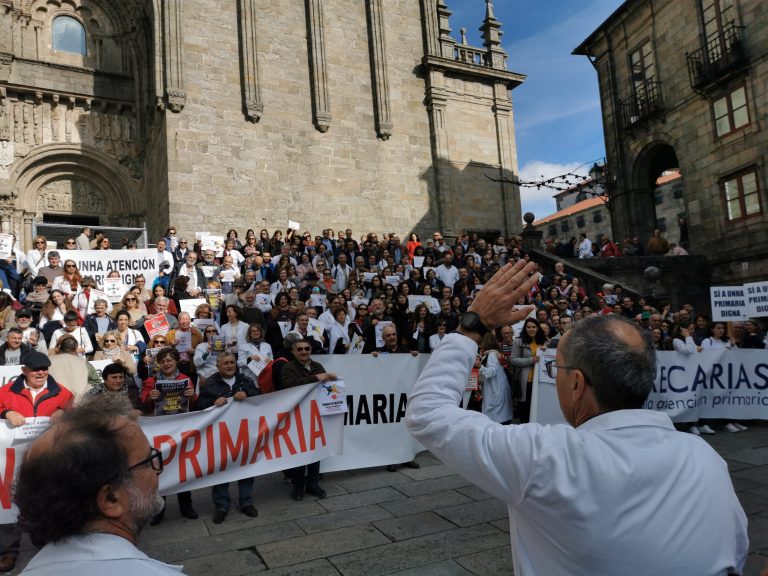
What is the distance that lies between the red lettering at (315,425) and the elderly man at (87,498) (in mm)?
5035

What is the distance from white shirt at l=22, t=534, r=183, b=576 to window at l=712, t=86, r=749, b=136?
909 inches

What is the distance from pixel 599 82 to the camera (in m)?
26.4

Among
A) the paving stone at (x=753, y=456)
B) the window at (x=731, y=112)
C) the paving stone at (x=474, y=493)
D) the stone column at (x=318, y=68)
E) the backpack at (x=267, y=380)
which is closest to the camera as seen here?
the paving stone at (x=474, y=493)

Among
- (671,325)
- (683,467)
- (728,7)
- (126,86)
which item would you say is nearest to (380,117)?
(126,86)

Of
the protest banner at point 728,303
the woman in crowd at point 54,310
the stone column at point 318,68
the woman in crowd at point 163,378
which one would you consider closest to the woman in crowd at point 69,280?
the woman in crowd at point 54,310

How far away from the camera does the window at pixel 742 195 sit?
1912 centimetres

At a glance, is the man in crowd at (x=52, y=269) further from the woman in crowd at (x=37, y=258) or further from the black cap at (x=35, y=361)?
the black cap at (x=35, y=361)

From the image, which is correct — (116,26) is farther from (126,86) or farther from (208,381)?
(208,381)

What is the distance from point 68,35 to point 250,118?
9.04 meters

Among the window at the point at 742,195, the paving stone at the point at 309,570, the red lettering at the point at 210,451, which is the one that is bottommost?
the paving stone at the point at 309,570

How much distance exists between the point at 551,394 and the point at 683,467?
6055 mm

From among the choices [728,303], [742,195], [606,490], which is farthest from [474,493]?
[742,195]

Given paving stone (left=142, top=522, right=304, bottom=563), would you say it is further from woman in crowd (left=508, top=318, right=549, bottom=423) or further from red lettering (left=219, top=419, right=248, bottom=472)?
woman in crowd (left=508, top=318, right=549, bottom=423)

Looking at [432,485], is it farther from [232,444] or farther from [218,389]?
[218,389]
